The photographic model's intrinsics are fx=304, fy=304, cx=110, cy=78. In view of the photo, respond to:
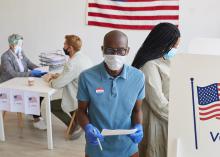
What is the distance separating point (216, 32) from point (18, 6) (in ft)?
9.26

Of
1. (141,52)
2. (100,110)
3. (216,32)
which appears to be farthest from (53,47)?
(100,110)

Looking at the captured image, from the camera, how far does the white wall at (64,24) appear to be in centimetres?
367

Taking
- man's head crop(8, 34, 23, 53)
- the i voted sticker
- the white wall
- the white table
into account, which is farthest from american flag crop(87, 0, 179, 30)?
the i voted sticker

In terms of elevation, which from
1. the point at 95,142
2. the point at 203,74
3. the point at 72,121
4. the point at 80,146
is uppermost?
the point at 203,74

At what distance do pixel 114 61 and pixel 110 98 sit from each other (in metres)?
0.18

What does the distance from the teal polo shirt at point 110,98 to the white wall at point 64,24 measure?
2.47 m

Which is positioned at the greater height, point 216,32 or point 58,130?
point 216,32

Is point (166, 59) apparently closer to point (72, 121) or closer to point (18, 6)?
point (72, 121)

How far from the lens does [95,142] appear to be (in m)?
1.46

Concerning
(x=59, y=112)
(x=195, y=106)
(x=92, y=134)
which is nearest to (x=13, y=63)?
(x=59, y=112)

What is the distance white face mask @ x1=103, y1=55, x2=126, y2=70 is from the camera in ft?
4.68

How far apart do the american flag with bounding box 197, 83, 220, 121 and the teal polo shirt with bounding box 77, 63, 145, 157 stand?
0.50 metres

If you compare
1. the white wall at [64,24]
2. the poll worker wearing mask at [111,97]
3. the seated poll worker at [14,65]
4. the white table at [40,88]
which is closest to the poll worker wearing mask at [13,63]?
the seated poll worker at [14,65]

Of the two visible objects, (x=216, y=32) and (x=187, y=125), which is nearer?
(x=187, y=125)
